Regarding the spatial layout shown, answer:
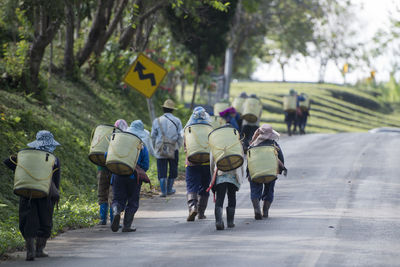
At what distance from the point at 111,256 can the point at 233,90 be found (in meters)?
61.4

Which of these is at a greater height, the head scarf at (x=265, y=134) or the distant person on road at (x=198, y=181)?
the head scarf at (x=265, y=134)

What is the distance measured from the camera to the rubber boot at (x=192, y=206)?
39.5ft

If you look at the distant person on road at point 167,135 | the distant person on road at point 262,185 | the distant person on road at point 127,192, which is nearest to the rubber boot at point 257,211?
the distant person on road at point 262,185

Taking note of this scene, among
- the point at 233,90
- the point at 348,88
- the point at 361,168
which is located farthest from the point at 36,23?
the point at 348,88

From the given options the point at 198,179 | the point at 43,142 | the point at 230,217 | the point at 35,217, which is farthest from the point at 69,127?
the point at 35,217

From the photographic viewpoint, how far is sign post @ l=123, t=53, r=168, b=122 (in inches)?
621

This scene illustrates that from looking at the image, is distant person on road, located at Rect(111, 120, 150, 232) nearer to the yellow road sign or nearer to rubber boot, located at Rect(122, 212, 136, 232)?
rubber boot, located at Rect(122, 212, 136, 232)

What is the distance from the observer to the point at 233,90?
7038 centimetres

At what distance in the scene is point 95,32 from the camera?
23.1 meters

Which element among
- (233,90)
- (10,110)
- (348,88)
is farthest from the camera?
(348,88)

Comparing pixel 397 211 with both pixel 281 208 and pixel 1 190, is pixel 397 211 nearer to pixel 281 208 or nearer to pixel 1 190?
pixel 281 208

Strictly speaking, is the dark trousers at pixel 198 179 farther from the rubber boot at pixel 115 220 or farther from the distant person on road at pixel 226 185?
the rubber boot at pixel 115 220

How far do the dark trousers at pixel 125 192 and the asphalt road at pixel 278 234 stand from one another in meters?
0.43

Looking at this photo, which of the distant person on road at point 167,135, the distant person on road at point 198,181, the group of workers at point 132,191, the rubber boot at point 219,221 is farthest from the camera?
the distant person on road at point 167,135
